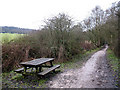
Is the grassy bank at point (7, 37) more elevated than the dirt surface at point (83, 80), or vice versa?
the grassy bank at point (7, 37)

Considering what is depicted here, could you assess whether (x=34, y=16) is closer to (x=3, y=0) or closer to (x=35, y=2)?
(x=35, y=2)

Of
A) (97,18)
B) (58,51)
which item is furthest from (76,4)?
(97,18)

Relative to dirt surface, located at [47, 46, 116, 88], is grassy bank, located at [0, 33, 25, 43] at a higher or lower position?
higher

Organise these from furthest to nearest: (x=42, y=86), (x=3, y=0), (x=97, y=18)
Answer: (x=97, y=18) < (x=3, y=0) < (x=42, y=86)

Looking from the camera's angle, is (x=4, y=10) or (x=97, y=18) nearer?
(x=4, y=10)

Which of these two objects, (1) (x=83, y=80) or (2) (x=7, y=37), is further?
(2) (x=7, y=37)

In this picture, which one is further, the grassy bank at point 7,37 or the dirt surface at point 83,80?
the grassy bank at point 7,37

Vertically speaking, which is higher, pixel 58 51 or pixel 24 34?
pixel 24 34

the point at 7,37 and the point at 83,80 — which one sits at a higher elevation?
the point at 7,37

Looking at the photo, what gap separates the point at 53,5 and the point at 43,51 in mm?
4595

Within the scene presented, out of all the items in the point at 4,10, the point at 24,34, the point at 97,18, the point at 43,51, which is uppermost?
the point at 97,18

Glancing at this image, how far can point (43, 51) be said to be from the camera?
937cm

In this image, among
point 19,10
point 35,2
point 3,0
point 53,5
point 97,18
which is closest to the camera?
point 3,0

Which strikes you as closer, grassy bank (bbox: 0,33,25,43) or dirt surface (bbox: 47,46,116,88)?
dirt surface (bbox: 47,46,116,88)
